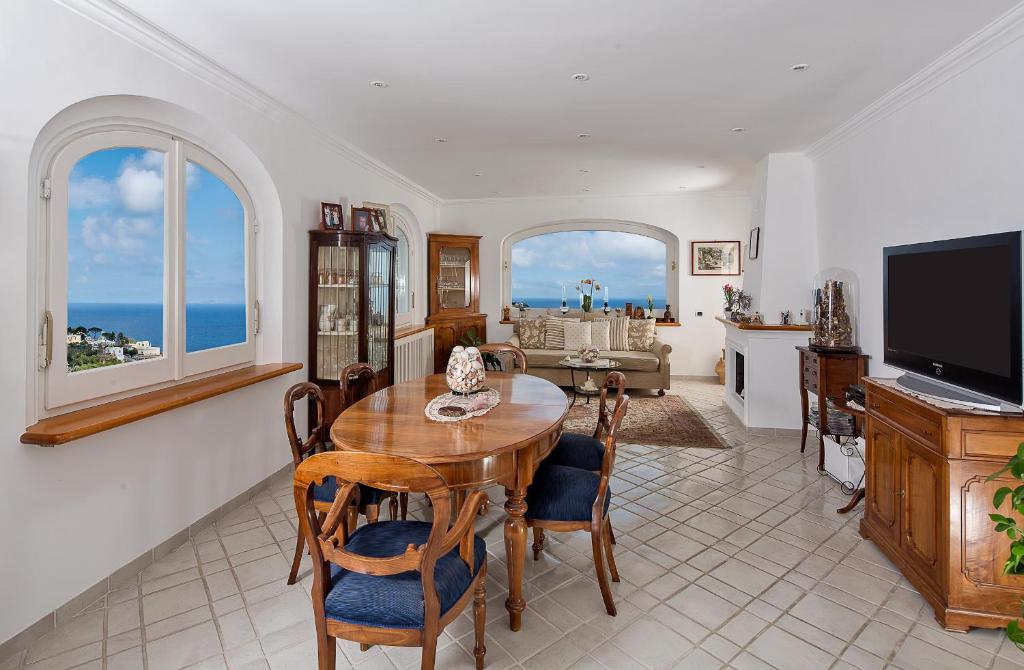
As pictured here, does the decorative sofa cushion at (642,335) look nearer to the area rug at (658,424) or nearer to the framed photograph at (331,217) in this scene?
the area rug at (658,424)

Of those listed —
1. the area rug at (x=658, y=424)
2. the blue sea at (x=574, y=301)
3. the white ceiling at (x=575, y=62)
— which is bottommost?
the area rug at (x=658, y=424)

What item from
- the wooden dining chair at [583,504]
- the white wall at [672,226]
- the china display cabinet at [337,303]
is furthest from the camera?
the white wall at [672,226]

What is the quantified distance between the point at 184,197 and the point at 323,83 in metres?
1.05

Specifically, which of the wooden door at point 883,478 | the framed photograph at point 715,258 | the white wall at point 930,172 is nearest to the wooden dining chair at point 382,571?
the wooden door at point 883,478

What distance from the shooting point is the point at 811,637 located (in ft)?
6.78

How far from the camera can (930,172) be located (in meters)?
3.13

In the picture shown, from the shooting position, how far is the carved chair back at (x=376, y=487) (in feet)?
4.39

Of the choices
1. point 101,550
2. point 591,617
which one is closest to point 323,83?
point 101,550

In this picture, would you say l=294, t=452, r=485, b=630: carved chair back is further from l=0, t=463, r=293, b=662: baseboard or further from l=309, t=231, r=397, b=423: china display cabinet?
l=309, t=231, r=397, b=423: china display cabinet

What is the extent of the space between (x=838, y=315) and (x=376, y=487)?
393cm

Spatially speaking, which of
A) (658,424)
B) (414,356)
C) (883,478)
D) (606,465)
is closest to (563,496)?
(606,465)

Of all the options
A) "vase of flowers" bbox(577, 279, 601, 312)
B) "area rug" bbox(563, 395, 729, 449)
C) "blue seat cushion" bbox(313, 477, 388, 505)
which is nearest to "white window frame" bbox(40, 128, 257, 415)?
"blue seat cushion" bbox(313, 477, 388, 505)

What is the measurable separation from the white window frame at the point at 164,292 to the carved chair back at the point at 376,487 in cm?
156

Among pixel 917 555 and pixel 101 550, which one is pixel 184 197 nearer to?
pixel 101 550
